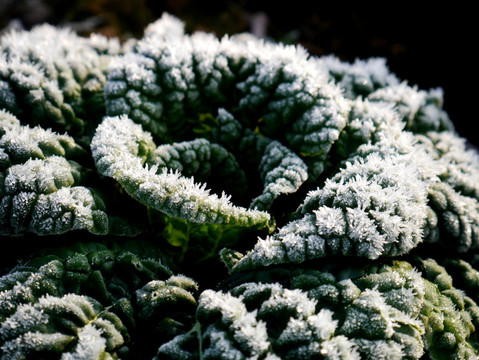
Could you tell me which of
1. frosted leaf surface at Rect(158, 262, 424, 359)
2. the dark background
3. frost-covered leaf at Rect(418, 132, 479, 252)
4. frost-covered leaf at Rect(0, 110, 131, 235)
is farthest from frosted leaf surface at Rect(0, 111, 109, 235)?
the dark background

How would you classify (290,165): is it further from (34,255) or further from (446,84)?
(446,84)

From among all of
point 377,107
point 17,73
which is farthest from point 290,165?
point 17,73

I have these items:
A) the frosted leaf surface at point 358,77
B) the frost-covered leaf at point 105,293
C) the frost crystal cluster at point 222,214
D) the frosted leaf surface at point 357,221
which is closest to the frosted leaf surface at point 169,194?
the frost crystal cluster at point 222,214

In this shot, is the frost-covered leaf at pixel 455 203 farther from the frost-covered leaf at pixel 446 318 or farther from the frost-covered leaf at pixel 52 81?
the frost-covered leaf at pixel 52 81

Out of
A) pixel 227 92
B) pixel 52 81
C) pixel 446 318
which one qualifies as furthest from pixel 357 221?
pixel 52 81

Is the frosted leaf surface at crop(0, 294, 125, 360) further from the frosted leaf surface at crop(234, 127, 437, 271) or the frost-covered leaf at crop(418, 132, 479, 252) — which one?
the frost-covered leaf at crop(418, 132, 479, 252)

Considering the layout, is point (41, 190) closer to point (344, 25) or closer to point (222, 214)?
point (222, 214)
